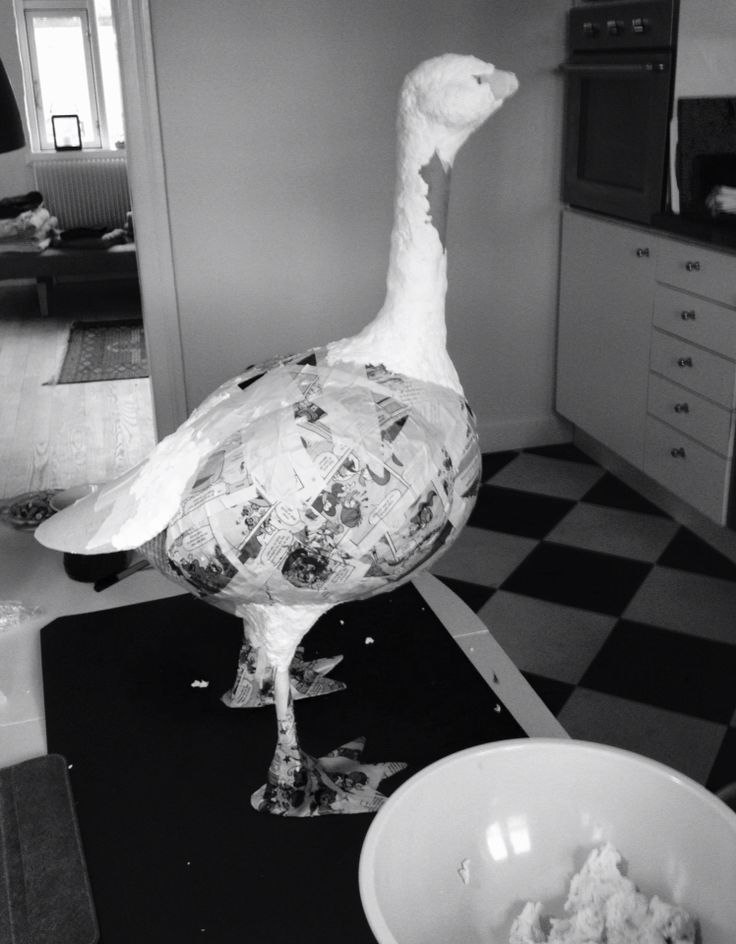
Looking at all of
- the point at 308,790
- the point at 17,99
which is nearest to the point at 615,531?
the point at 308,790

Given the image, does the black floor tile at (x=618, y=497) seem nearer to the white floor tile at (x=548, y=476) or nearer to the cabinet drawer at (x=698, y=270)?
the white floor tile at (x=548, y=476)

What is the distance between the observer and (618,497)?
9.59ft

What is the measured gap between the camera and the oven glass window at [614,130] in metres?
2.59

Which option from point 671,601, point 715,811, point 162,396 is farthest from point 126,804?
point 162,396

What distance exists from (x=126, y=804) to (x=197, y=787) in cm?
6

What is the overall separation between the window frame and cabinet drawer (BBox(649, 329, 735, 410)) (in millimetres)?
5410

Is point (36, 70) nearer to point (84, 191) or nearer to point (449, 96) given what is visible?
point (84, 191)

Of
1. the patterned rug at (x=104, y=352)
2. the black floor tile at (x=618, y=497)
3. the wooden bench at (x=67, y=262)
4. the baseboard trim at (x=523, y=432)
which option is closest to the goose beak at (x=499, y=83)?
the black floor tile at (x=618, y=497)

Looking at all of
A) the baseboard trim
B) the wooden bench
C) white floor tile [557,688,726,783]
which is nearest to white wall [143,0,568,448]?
the baseboard trim

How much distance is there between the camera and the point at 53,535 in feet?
2.66

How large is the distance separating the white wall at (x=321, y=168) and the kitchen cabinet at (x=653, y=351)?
247 mm

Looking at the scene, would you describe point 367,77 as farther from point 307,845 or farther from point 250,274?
point 307,845

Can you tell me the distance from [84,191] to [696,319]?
5249 millimetres

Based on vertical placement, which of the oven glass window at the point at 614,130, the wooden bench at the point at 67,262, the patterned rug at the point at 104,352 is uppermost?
the oven glass window at the point at 614,130
